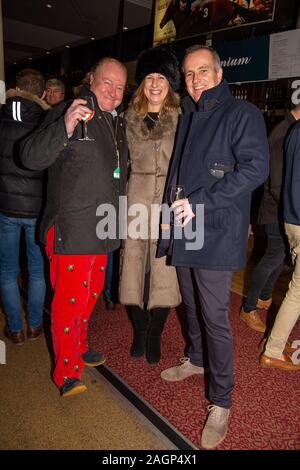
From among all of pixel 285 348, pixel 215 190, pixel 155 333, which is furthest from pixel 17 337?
pixel 285 348

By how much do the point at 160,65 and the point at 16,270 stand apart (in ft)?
5.36

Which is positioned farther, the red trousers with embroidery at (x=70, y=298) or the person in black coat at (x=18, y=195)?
the person in black coat at (x=18, y=195)

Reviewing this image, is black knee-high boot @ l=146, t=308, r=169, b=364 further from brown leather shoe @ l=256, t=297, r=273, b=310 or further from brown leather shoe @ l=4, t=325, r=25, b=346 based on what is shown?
brown leather shoe @ l=256, t=297, r=273, b=310

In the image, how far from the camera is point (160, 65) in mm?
1958

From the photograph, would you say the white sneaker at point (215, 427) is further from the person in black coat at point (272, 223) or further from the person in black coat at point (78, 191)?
the person in black coat at point (272, 223)

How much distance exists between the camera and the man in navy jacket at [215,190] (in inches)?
59.7

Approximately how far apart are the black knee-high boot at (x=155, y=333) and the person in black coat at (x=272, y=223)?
0.99m

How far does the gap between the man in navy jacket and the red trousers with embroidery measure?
1.57ft

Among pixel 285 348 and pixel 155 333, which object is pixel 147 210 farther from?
pixel 285 348

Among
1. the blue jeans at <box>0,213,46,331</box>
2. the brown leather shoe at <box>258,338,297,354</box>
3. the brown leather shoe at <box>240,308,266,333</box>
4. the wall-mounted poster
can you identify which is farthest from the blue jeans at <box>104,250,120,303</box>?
the wall-mounted poster

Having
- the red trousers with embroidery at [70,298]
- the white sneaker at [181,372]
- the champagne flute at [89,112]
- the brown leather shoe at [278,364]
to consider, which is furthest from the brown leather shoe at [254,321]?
the champagne flute at [89,112]

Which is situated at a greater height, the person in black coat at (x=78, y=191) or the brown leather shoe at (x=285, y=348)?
the person in black coat at (x=78, y=191)

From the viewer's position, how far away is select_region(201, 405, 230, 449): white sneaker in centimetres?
176

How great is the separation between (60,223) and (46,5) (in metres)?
7.33
